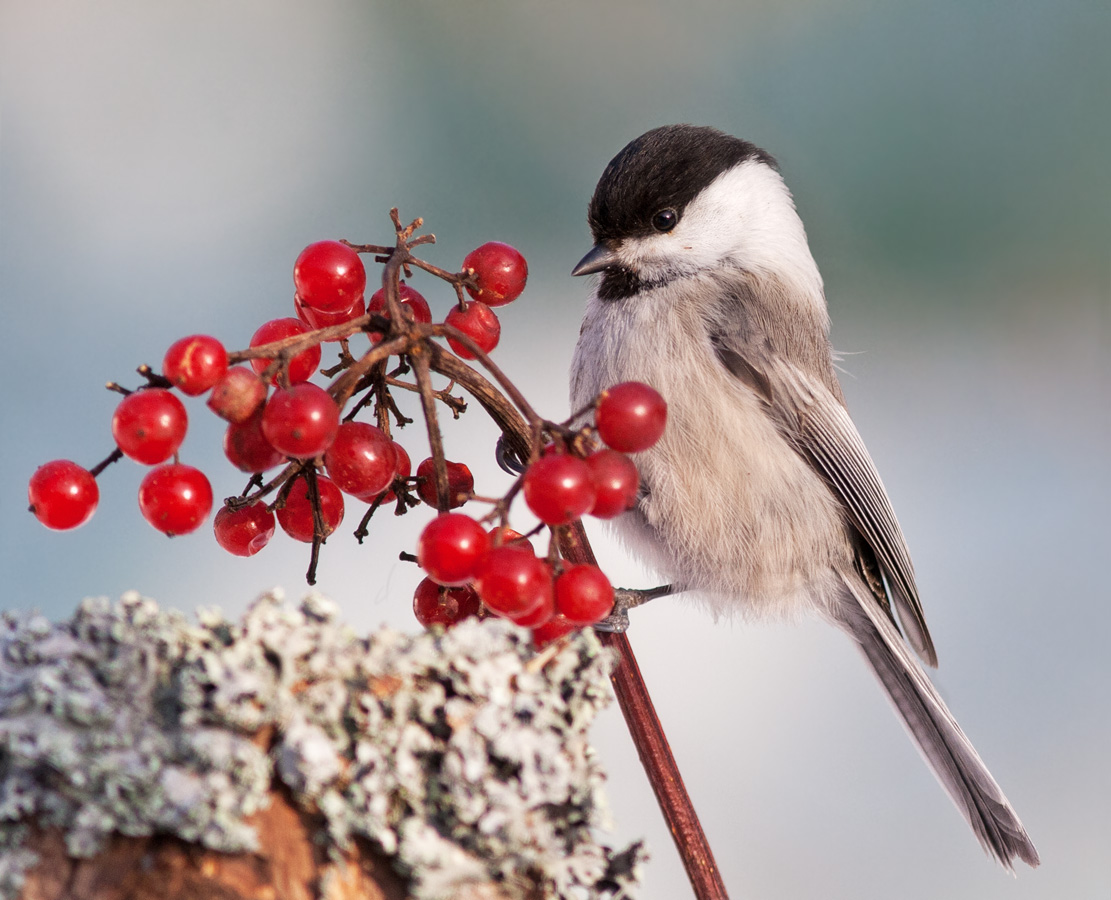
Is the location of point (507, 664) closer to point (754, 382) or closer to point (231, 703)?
point (231, 703)

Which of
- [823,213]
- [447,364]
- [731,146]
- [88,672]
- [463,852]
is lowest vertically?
[463,852]

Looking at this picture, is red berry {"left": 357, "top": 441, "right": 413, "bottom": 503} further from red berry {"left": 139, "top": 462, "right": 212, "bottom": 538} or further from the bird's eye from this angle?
the bird's eye

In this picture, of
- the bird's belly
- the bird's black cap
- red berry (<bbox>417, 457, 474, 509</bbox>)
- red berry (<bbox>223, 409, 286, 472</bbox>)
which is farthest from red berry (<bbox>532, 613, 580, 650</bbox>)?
the bird's black cap

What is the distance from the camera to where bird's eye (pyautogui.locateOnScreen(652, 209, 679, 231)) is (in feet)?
4.25

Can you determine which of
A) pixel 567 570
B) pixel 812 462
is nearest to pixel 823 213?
pixel 812 462

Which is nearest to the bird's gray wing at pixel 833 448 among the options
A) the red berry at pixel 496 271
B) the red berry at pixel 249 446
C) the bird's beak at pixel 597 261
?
the bird's beak at pixel 597 261

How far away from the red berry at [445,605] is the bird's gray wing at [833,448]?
602mm

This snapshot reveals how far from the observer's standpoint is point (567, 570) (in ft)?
2.05

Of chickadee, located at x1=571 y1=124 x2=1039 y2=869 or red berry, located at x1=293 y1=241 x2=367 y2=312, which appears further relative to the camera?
chickadee, located at x1=571 y1=124 x2=1039 y2=869

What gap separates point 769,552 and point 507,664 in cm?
77

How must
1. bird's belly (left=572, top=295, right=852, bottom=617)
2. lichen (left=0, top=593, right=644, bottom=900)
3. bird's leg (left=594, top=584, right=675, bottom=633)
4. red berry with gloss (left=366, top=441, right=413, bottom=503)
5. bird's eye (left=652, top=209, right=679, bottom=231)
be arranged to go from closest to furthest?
lichen (left=0, top=593, right=644, bottom=900) → red berry with gloss (left=366, top=441, right=413, bottom=503) → bird's leg (left=594, top=584, right=675, bottom=633) → bird's belly (left=572, top=295, right=852, bottom=617) → bird's eye (left=652, top=209, right=679, bottom=231)

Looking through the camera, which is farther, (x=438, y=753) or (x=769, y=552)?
(x=769, y=552)

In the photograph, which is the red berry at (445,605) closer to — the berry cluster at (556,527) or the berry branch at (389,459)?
the berry branch at (389,459)

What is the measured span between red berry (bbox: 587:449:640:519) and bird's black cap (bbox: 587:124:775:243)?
747 millimetres
